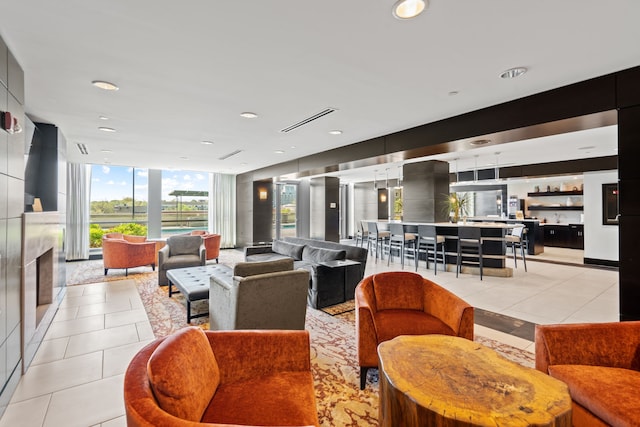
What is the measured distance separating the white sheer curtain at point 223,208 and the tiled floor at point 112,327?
451 centimetres

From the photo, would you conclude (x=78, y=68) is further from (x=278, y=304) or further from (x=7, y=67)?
(x=278, y=304)

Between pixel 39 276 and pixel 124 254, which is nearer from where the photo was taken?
pixel 39 276

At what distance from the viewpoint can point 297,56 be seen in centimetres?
239

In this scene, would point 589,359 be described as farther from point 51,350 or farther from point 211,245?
point 211,245

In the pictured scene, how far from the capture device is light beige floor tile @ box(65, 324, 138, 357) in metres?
3.06

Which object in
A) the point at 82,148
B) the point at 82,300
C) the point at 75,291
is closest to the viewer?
the point at 82,300

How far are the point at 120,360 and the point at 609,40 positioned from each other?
4892 millimetres

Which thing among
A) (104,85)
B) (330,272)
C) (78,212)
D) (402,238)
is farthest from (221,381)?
(78,212)

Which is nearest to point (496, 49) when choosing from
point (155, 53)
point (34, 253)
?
point (155, 53)

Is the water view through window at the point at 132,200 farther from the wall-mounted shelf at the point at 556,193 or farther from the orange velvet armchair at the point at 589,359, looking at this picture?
the wall-mounted shelf at the point at 556,193

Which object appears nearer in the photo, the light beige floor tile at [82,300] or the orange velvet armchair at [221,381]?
the orange velvet armchair at [221,381]

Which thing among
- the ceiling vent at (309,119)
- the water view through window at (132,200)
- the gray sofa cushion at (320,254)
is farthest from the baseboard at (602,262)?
the water view through window at (132,200)

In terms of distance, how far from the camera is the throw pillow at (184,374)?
1122 millimetres

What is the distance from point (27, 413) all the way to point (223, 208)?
8.36 meters
